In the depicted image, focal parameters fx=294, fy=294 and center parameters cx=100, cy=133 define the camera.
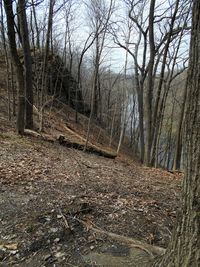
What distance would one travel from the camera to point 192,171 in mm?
2025

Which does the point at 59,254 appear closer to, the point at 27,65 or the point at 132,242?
the point at 132,242

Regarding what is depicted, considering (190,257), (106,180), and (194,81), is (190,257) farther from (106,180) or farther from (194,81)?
(106,180)

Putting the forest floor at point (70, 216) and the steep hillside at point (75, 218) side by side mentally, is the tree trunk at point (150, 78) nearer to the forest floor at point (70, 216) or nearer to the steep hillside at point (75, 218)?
the steep hillside at point (75, 218)

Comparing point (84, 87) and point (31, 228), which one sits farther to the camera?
point (84, 87)

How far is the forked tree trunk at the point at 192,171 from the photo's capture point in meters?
1.98

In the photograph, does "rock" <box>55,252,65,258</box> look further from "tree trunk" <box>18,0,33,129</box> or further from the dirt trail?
"tree trunk" <box>18,0,33,129</box>

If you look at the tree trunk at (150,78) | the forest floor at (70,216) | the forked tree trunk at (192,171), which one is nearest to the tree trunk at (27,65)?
the forest floor at (70,216)

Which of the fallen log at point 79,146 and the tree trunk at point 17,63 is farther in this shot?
the fallen log at point 79,146

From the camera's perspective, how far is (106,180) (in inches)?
234

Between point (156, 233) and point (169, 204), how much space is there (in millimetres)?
1131

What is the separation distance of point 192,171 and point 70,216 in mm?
2065

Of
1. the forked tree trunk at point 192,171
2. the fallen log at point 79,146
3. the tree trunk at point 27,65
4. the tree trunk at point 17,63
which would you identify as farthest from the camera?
the fallen log at point 79,146

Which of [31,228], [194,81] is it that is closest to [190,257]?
[194,81]

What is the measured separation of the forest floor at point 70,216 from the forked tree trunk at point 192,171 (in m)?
0.89
